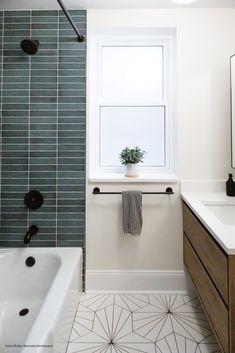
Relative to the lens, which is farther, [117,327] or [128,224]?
[128,224]

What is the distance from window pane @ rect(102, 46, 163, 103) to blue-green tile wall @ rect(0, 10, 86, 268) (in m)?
A: 0.29

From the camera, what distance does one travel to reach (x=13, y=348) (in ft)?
4.64

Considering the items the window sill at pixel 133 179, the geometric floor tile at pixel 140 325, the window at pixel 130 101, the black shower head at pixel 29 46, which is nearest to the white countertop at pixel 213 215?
the window sill at pixel 133 179

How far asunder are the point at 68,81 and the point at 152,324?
1983mm

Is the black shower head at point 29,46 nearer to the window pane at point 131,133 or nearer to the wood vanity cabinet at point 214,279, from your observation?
the window pane at point 131,133

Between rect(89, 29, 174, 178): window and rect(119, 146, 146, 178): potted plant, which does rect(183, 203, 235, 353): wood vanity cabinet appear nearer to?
rect(119, 146, 146, 178): potted plant

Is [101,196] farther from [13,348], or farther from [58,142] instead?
[13,348]

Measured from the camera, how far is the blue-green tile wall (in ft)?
6.92

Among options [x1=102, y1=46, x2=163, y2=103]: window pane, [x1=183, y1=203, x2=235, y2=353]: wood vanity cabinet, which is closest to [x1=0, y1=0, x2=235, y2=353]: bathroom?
[x1=102, y1=46, x2=163, y2=103]: window pane

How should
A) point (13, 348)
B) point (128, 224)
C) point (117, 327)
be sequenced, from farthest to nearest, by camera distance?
point (128, 224) → point (117, 327) → point (13, 348)

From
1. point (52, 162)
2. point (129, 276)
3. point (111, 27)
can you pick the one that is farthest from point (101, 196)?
point (111, 27)

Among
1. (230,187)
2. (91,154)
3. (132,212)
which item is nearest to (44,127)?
(91,154)

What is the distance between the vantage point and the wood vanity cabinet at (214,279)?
1.12 m

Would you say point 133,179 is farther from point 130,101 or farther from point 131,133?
point 130,101
